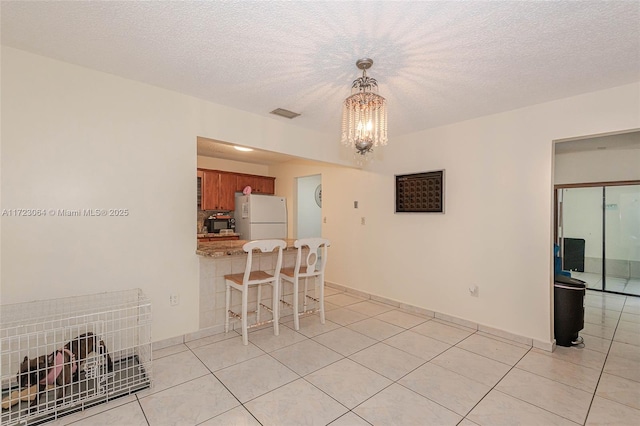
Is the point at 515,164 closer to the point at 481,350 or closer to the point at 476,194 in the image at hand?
the point at 476,194

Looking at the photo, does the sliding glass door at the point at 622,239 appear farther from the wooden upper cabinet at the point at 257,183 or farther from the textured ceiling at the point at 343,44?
the wooden upper cabinet at the point at 257,183

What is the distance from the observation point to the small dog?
6.27 ft

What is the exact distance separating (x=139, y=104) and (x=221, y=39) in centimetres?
120

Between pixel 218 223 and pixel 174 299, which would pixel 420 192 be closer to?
pixel 174 299

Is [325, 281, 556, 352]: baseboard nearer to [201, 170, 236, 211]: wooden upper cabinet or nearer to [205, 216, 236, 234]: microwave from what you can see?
[205, 216, 236, 234]: microwave

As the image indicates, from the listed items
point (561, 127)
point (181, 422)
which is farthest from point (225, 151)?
point (561, 127)

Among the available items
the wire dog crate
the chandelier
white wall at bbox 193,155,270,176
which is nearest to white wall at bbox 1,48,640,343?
the wire dog crate

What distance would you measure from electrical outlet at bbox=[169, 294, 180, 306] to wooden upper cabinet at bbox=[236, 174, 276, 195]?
10.0 ft

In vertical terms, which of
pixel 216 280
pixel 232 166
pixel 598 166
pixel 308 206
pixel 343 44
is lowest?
pixel 216 280

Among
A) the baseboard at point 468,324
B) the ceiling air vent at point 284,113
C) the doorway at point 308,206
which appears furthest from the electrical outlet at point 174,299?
the doorway at point 308,206

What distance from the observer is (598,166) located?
14.1ft

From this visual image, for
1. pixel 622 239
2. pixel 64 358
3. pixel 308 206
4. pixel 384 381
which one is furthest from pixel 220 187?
pixel 622 239

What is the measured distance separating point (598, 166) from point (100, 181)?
6.25 meters

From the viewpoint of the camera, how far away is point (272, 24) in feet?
5.60
